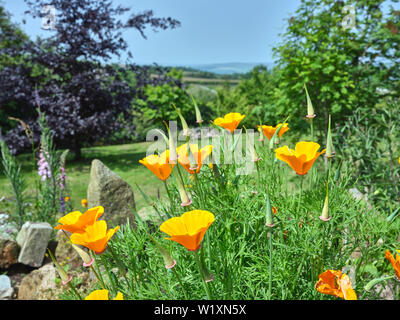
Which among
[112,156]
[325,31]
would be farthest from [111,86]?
[325,31]

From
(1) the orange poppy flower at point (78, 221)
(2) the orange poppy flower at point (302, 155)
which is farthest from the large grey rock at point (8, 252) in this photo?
(2) the orange poppy flower at point (302, 155)

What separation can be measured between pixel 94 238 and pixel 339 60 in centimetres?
422

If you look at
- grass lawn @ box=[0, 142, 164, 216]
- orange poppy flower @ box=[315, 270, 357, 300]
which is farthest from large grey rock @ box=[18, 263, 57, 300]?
orange poppy flower @ box=[315, 270, 357, 300]

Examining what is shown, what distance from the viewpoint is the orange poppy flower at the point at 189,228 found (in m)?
0.73

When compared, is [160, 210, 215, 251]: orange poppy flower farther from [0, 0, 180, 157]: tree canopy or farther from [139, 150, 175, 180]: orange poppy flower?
[0, 0, 180, 157]: tree canopy

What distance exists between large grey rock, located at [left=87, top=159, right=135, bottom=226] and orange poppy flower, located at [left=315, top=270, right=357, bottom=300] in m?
2.20

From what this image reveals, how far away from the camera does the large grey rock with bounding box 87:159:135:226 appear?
2828 mm

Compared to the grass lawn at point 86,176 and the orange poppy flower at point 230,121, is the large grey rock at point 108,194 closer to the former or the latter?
the grass lawn at point 86,176

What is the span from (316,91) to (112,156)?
7422 mm

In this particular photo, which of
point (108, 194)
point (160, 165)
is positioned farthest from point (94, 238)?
point (108, 194)

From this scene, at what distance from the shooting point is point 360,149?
2.99 m

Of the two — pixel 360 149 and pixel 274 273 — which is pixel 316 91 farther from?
pixel 274 273

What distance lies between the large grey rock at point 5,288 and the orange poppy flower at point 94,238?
2572 millimetres

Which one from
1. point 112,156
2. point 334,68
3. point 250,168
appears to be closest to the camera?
point 250,168
